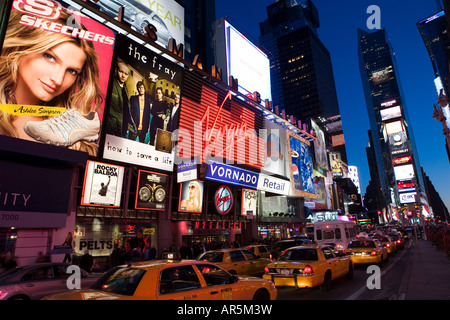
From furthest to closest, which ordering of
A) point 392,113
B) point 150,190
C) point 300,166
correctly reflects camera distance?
point 392,113, point 300,166, point 150,190

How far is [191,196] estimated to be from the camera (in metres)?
23.8

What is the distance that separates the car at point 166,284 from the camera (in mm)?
4672

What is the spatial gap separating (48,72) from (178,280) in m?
15.7

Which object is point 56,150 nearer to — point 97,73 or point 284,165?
point 97,73

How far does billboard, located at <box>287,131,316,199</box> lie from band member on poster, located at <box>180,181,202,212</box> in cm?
1894

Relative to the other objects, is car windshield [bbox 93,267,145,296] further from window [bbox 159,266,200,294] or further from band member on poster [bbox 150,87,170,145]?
band member on poster [bbox 150,87,170,145]

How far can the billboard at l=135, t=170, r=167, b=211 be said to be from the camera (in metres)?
19.4

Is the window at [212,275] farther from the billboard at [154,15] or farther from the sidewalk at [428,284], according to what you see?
the billboard at [154,15]

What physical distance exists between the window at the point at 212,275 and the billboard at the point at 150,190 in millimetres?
13827

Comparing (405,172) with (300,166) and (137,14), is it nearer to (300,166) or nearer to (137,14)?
(300,166)

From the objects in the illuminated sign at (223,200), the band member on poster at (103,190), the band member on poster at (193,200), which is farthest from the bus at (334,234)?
the band member on poster at (103,190)

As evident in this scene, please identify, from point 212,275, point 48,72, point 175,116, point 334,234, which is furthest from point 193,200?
point 212,275

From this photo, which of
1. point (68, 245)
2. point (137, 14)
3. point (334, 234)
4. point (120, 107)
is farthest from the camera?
point (137, 14)
